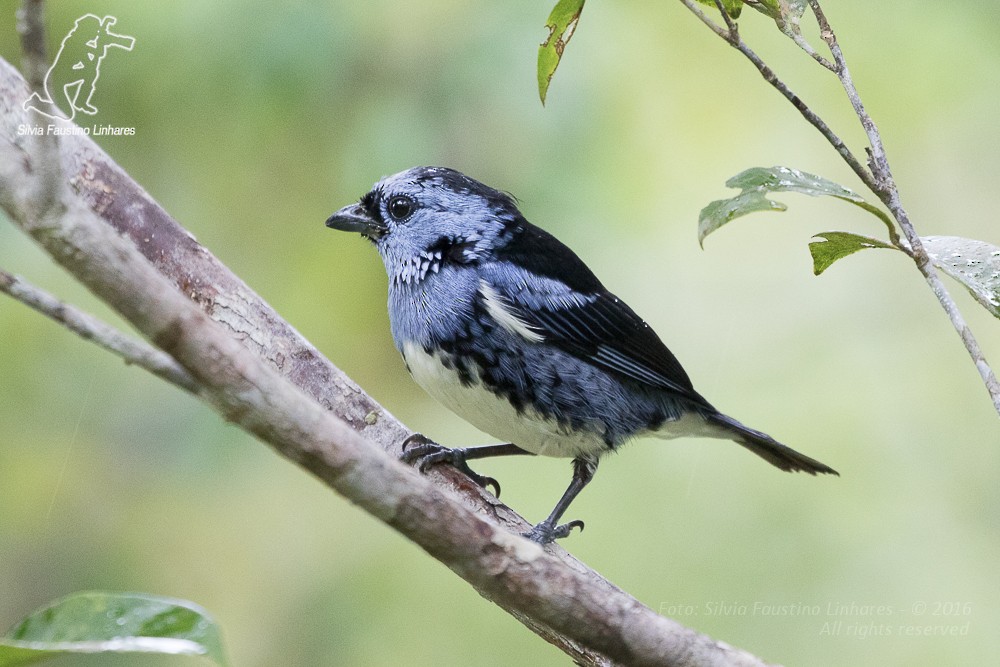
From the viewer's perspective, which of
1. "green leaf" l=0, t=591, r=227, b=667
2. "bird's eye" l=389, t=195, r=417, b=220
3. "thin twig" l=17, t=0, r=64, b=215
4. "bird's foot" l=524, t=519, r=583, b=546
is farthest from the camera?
"bird's eye" l=389, t=195, r=417, b=220

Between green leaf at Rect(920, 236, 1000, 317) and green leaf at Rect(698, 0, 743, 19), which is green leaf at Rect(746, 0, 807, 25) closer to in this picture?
green leaf at Rect(698, 0, 743, 19)

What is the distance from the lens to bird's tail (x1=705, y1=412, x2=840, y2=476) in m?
2.94

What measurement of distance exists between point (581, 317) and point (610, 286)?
1.59m

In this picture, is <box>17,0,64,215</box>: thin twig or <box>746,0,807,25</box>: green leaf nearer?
<box>17,0,64,215</box>: thin twig

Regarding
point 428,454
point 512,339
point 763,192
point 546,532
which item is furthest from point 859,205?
point 428,454

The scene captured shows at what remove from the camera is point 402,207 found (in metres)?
2.82

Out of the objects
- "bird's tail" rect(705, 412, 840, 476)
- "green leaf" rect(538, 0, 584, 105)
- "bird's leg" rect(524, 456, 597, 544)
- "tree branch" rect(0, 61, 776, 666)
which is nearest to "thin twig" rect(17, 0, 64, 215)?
"tree branch" rect(0, 61, 776, 666)

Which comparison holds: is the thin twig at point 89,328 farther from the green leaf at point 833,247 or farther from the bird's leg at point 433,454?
the bird's leg at point 433,454

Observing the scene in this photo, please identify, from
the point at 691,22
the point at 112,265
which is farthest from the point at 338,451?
the point at 691,22

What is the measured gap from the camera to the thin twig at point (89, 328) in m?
1.17

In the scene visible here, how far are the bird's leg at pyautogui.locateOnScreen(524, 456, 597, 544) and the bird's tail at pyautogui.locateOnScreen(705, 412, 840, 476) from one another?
0.42 metres

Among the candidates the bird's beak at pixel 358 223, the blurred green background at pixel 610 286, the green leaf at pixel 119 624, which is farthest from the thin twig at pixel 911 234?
the blurred green background at pixel 610 286

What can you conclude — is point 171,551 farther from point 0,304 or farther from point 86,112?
point 86,112

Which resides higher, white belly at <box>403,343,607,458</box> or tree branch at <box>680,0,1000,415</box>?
tree branch at <box>680,0,1000,415</box>
